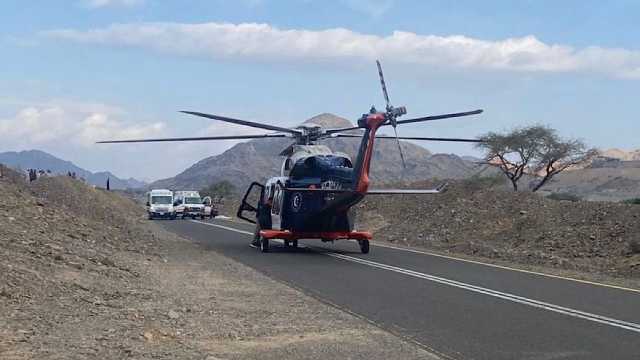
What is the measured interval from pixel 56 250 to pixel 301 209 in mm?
10437

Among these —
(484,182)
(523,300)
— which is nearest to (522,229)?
(484,182)

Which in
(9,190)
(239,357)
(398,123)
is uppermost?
(398,123)

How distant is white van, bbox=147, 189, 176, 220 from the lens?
65.0 meters

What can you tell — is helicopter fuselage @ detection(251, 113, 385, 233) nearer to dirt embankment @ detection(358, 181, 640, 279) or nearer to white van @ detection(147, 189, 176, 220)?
dirt embankment @ detection(358, 181, 640, 279)

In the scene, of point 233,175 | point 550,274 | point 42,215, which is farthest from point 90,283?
Result: point 233,175

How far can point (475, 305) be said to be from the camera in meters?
14.7

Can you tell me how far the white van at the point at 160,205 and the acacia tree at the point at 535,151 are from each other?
72.0 ft

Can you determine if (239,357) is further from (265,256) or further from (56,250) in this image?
(265,256)

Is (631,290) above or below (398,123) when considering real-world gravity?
below

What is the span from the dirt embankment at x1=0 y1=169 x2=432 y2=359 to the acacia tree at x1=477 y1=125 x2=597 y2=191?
137ft

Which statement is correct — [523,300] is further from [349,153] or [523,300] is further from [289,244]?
[349,153]

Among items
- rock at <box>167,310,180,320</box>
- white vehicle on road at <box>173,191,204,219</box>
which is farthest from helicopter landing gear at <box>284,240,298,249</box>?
white vehicle on road at <box>173,191,204,219</box>

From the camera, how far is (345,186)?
2577 centimetres

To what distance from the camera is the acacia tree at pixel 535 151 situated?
2376 inches
